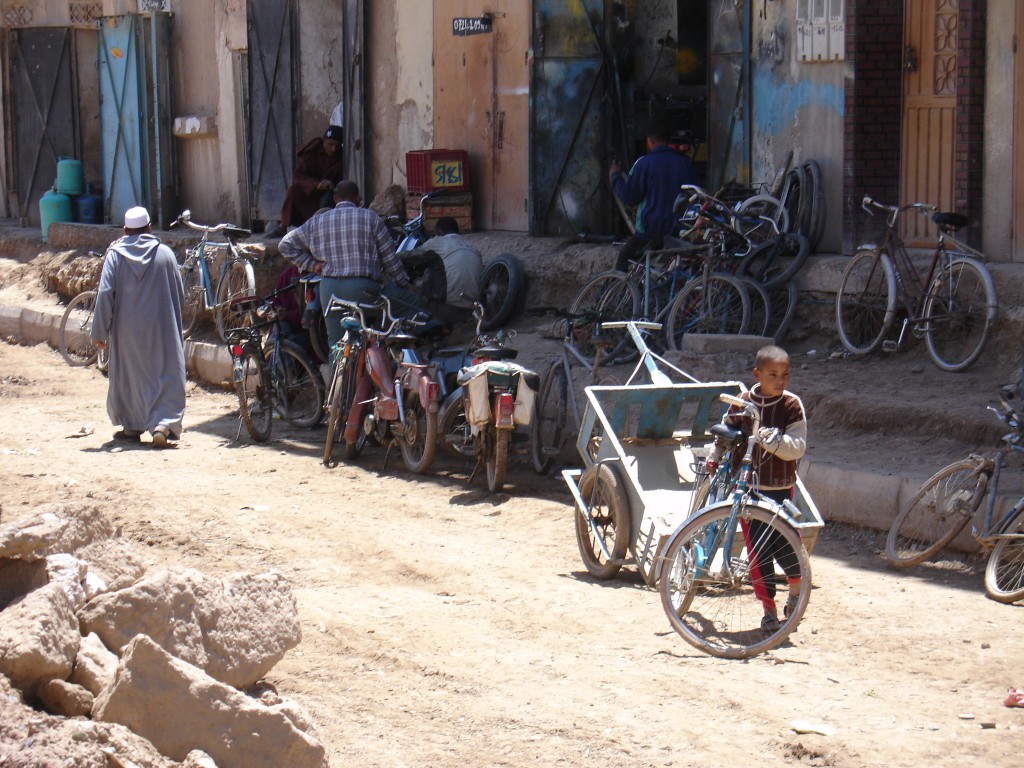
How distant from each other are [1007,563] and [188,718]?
13.2 ft

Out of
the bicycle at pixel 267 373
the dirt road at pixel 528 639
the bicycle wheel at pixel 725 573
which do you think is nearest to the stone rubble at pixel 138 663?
the dirt road at pixel 528 639

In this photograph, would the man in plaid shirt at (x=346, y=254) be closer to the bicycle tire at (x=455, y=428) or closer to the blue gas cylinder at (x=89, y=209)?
the bicycle tire at (x=455, y=428)

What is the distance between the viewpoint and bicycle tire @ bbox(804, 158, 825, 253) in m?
10.9

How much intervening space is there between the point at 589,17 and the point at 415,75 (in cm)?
260

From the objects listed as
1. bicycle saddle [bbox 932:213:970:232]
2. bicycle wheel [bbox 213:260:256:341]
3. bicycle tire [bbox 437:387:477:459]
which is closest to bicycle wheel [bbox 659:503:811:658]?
bicycle tire [bbox 437:387:477:459]

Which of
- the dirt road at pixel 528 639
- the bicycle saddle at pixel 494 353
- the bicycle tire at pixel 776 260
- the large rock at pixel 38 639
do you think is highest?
the bicycle tire at pixel 776 260

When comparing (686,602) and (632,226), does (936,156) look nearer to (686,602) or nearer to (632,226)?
(632,226)

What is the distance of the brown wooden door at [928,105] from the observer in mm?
10438

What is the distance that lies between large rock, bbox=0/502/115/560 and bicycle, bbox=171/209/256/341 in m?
7.46

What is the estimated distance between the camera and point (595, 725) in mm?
4777

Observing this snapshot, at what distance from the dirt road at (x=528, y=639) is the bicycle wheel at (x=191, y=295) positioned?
443 centimetres

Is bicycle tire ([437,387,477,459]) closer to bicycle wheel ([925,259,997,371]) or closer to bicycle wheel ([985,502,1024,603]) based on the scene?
bicycle wheel ([925,259,997,371])

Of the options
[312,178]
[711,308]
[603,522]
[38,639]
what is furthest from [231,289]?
[38,639]

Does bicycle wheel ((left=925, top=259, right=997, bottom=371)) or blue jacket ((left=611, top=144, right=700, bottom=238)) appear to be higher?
blue jacket ((left=611, top=144, right=700, bottom=238))
